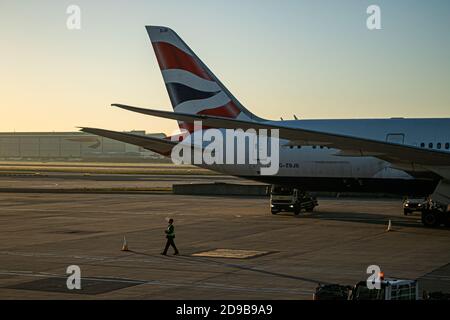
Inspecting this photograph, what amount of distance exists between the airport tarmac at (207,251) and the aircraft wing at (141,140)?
14.1 ft

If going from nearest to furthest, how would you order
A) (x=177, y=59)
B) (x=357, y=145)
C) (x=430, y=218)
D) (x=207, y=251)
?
1. (x=207, y=251)
2. (x=357, y=145)
3. (x=430, y=218)
4. (x=177, y=59)

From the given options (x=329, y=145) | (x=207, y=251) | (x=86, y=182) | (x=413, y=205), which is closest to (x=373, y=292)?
(x=207, y=251)

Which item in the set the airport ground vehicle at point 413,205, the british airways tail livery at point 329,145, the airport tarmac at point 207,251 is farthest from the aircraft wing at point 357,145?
the airport ground vehicle at point 413,205

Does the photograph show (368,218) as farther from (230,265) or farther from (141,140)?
(230,265)

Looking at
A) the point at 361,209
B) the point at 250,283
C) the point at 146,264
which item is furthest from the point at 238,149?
the point at 250,283

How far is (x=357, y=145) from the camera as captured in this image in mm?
33656

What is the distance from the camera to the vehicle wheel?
40.1 m

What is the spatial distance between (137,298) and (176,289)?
1680 mm

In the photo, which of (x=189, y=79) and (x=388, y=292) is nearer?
(x=388, y=292)

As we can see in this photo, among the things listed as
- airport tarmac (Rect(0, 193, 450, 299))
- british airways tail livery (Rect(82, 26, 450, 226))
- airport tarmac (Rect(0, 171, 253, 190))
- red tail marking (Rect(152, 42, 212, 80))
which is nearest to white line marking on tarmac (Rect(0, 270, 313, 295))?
airport tarmac (Rect(0, 193, 450, 299))

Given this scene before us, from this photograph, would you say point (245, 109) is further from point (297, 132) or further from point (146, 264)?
point (146, 264)

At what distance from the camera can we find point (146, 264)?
26891 mm

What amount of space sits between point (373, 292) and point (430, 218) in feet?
77.5

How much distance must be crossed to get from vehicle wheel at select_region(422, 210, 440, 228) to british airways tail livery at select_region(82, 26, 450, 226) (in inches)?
Answer: 2.2
